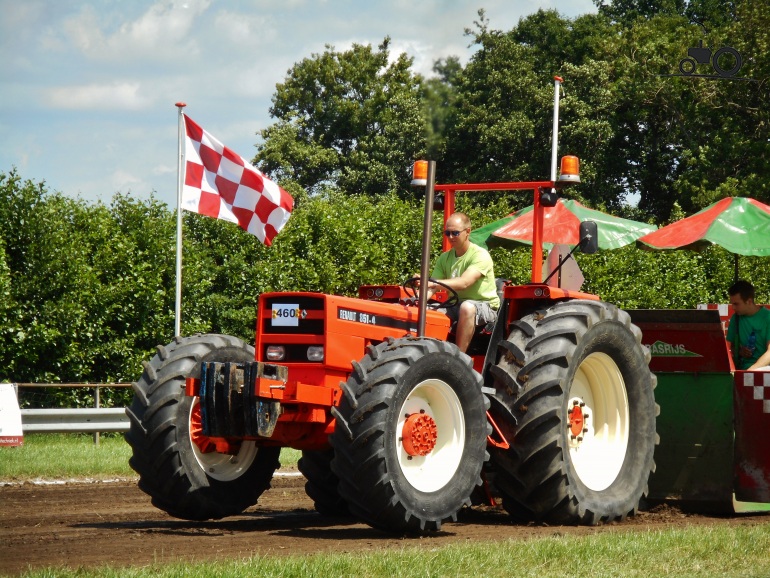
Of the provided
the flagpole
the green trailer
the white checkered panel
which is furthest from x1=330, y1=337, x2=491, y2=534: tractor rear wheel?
the flagpole

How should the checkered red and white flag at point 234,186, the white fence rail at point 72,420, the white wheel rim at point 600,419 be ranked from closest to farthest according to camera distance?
1. the white wheel rim at point 600,419
2. the checkered red and white flag at point 234,186
3. the white fence rail at point 72,420

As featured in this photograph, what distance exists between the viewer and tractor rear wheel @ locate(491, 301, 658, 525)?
7.64 metres

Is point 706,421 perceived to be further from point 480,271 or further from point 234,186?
point 234,186

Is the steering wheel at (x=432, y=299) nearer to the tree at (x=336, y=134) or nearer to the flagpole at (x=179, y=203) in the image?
the tree at (x=336, y=134)

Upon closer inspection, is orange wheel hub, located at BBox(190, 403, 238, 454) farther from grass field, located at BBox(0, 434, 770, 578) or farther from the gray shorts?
grass field, located at BBox(0, 434, 770, 578)

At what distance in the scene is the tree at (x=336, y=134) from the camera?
17.6 m

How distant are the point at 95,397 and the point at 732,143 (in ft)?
65.3

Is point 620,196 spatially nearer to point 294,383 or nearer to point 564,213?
point 564,213

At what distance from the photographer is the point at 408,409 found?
7133mm

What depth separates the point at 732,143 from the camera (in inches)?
1206

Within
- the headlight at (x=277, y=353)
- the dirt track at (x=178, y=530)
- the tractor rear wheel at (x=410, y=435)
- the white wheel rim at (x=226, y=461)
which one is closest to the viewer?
the dirt track at (x=178, y=530)

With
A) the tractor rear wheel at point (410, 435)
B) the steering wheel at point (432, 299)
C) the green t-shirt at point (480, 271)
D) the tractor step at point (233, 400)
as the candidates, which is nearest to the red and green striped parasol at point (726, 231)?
the green t-shirt at point (480, 271)

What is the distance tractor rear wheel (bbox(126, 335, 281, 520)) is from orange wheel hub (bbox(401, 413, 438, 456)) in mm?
1435

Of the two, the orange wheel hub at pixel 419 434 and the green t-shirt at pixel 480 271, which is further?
the green t-shirt at pixel 480 271
